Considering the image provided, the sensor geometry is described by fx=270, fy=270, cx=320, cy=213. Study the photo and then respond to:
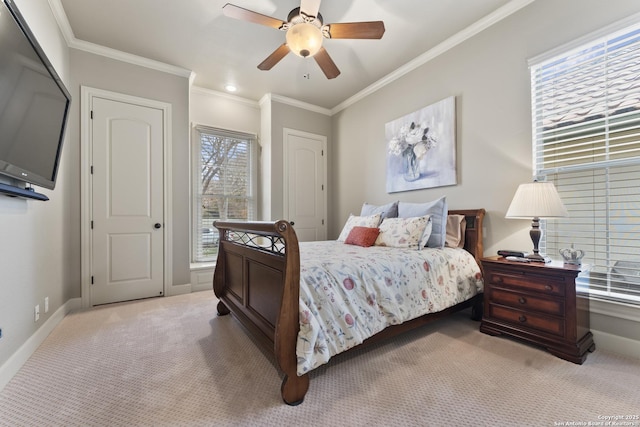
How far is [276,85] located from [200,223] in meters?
2.35

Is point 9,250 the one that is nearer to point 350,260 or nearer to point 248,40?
point 350,260

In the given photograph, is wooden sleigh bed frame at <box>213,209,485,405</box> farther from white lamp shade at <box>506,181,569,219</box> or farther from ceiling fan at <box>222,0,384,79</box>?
ceiling fan at <box>222,0,384,79</box>

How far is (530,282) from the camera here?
2.03m

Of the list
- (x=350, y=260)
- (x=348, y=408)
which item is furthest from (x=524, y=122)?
(x=348, y=408)

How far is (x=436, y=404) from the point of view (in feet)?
4.61

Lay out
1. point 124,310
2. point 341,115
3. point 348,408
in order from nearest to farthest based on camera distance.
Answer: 1. point 348,408
2. point 124,310
3. point 341,115

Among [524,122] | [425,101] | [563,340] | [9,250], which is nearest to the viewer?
[9,250]

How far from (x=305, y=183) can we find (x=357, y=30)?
8.77 ft

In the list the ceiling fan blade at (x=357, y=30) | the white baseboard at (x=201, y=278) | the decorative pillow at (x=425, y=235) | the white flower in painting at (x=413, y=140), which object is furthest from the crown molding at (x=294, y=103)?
the decorative pillow at (x=425, y=235)

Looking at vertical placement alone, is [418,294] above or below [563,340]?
above

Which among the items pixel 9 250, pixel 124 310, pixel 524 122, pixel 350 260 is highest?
pixel 524 122

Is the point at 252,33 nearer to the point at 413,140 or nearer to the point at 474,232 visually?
the point at 413,140

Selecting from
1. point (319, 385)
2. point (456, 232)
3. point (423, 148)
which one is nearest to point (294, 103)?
point (423, 148)

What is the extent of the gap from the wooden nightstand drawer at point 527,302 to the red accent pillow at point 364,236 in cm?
113
